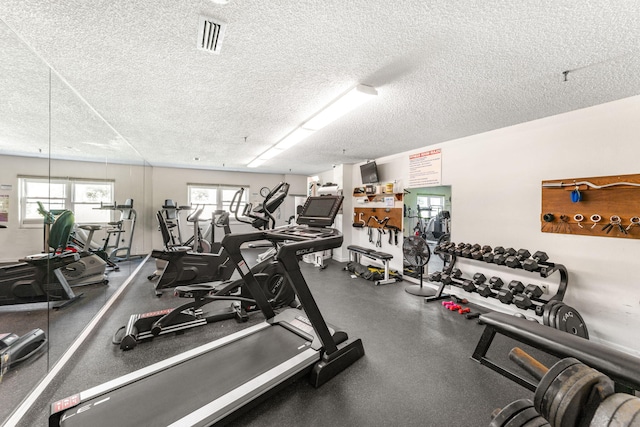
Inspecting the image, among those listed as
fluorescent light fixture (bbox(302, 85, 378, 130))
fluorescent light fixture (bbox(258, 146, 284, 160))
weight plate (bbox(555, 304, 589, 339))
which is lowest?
weight plate (bbox(555, 304, 589, 339))

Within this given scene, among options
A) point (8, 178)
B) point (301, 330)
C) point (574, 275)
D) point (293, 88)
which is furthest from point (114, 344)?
point (574, 275)

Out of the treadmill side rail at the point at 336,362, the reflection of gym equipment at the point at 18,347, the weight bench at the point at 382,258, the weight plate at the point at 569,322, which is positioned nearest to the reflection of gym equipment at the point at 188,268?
the reflection of gym equipment at the point at 18,347

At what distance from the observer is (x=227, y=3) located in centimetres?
135

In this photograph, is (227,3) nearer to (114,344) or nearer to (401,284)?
(114,344)

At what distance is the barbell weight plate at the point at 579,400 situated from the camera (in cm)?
72

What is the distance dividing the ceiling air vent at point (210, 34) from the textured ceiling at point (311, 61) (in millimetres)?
50

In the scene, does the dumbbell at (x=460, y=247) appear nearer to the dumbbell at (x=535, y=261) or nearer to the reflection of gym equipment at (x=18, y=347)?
the dumbbell at (x=535, y=261)

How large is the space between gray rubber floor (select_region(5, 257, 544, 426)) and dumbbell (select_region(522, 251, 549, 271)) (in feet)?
2.78

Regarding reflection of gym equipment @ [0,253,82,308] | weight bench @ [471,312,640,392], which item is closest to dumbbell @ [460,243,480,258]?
weight bench @ [471,312,640,392]

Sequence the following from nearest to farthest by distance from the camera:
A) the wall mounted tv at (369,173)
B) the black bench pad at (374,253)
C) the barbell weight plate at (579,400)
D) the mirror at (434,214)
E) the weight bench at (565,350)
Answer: the barbell weight plate at (579,400) < the weight bench at (565,350) < the black bench pad at (374,253) < the wall mounted tv at (369,173) < the mirror at (434,214)

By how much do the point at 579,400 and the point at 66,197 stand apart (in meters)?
4.05

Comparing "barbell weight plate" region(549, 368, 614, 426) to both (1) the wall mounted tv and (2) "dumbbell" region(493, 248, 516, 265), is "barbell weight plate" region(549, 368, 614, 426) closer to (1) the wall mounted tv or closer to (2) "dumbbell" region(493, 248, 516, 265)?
(2) "dumbbell" region(493, 248, 516, 265)

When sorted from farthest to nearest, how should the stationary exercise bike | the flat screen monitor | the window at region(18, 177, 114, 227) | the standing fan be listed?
the standing fan → the stationary exercise bike → the flat screen monitor → the window at region(18, 177, 114, 227)

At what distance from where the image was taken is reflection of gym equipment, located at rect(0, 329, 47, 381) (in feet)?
6.20
